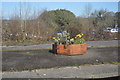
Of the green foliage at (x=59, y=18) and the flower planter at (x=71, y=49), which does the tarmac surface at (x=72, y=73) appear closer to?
the flower planter at (x=71, y=49)

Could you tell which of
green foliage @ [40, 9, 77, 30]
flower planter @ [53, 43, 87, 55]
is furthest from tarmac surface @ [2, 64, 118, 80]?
green foliage @ [40, 9, 77, 30]

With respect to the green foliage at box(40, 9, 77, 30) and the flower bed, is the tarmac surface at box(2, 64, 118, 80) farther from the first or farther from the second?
the green foliage at box(40, 9, 77, 30)

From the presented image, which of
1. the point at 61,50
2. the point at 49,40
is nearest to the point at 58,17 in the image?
the point at 49,40

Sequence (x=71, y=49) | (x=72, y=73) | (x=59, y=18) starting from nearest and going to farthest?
(x=72, y=73), (x=71, y=49), (x=59, y=18)

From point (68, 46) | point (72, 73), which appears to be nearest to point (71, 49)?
point (68, 46)

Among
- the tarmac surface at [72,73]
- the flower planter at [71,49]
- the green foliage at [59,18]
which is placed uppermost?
the green foliage at [59,18]

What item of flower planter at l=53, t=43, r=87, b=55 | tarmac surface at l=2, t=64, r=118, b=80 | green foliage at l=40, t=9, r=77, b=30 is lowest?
tarmac surface at l=2, t=64, r=118, b=80

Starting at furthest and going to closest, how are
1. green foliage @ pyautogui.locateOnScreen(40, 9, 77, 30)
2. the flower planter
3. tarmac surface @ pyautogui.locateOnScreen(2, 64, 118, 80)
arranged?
green foliage @ pyautogui.locateOnScreen(40, 9, 77, 30)
the flower planter
tarmac surface @ pyautogui.locateOnScreen(2, 64, 118, 80)

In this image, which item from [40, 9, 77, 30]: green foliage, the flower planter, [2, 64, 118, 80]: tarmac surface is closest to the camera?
[2, 64, 118, 80]: tarmac surface

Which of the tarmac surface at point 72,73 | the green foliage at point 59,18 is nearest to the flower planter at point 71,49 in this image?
the tarmac surface at point 72,73

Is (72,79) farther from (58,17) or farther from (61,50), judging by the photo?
(58,17)

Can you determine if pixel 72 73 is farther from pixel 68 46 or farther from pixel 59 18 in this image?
pixel 59 18

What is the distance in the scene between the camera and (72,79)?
4.24 meters

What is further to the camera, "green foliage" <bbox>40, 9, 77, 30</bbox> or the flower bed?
"green foliage" <bbox>40, 9, 77, 30</bbox>
